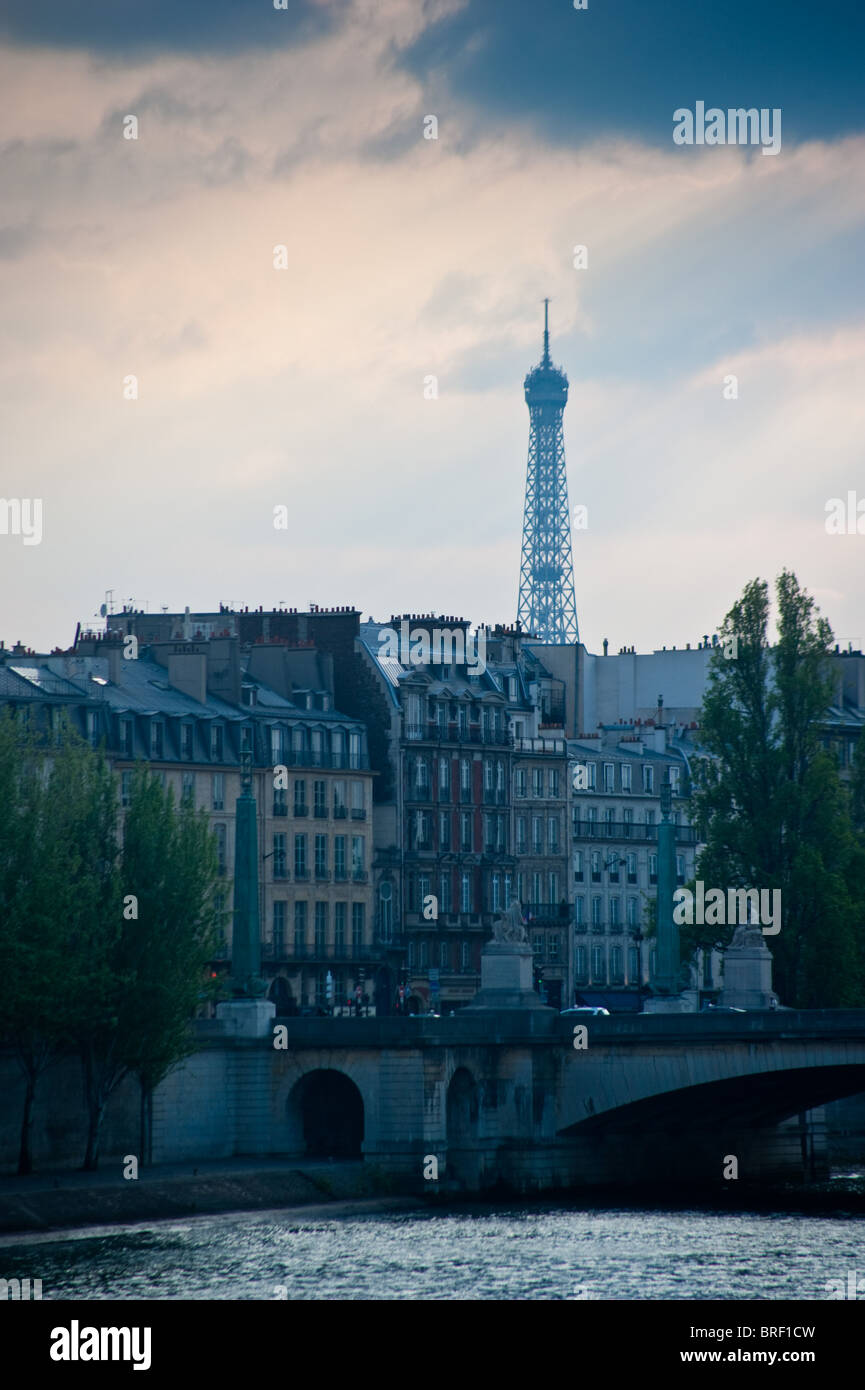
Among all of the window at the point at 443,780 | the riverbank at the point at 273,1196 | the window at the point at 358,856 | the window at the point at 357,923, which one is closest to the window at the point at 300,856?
the window at the point at 358,856

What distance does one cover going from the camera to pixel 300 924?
12506 cm

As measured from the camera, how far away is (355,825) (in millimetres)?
129125

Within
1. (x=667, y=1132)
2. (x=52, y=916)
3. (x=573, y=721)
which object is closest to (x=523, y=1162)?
(x=667, y=1132)

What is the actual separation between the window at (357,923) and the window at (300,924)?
3406 mm

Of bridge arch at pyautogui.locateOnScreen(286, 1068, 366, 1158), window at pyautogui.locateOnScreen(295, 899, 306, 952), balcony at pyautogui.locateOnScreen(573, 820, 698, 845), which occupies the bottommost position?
bridge arch at pyautogui.locateOnScreen(286, 1068, 366, 1158)

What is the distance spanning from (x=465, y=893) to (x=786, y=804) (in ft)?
87.1

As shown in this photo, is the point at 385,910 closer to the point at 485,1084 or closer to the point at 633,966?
the point at 633,966

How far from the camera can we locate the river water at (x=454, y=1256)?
69.7 meters

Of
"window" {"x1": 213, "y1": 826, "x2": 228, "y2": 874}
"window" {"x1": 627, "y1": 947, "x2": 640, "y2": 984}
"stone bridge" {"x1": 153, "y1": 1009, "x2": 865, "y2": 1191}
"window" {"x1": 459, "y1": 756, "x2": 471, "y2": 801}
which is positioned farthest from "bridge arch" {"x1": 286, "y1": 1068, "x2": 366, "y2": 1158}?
"window" {"x1": 627, "y1": 947, "x2": 640, "y2": 984}

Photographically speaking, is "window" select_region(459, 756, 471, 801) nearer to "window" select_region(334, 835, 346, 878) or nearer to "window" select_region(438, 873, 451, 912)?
"window" select_region(438, 873, 451, 912)

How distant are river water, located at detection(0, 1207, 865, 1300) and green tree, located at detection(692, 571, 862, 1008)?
22.4 meters

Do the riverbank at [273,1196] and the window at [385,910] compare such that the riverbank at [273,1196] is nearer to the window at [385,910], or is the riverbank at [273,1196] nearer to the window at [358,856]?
the window at [358,856]

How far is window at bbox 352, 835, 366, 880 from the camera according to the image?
12888 cm

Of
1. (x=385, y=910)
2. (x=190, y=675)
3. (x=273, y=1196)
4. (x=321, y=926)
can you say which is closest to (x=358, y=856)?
(x=385, y=910)
